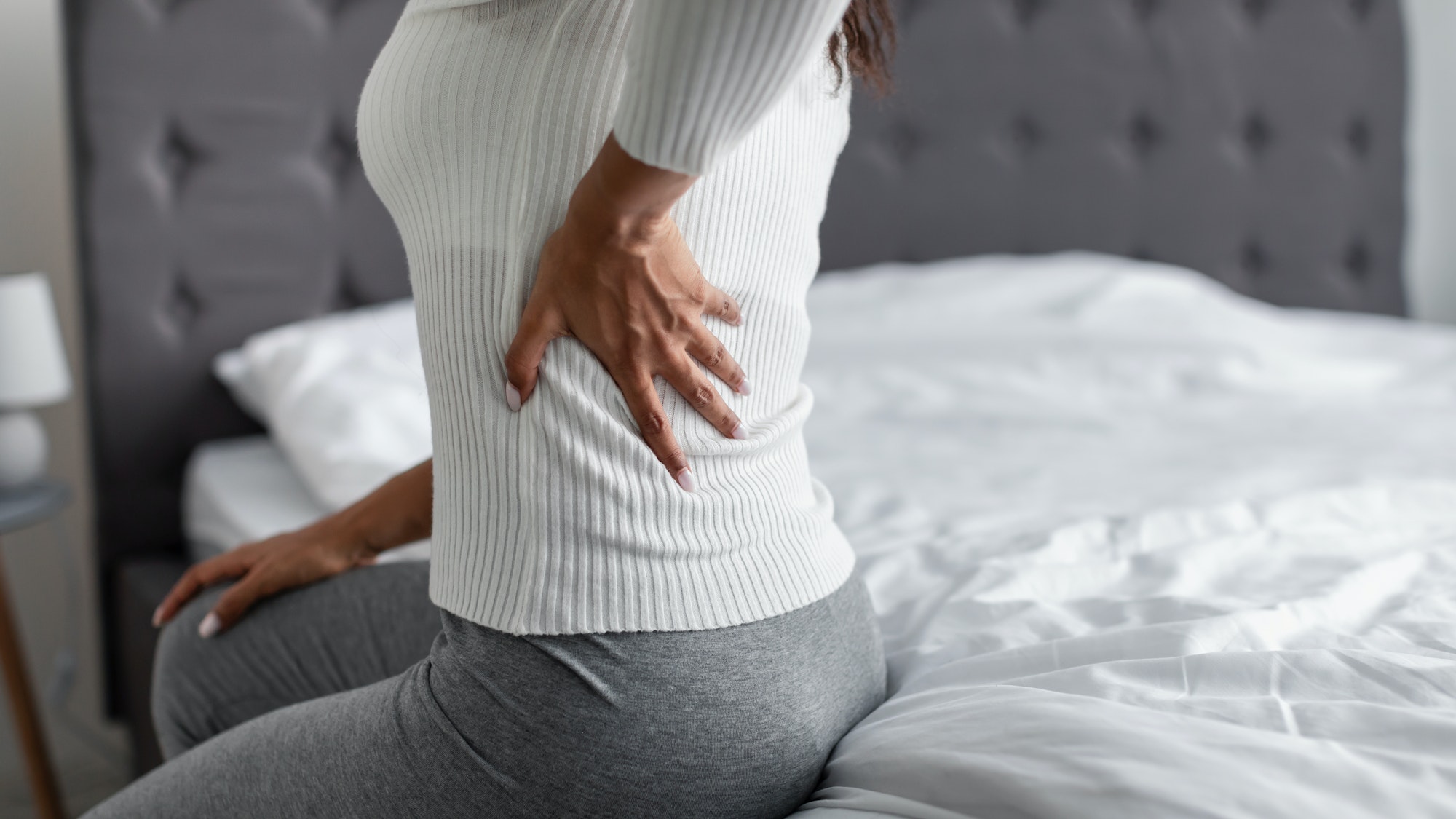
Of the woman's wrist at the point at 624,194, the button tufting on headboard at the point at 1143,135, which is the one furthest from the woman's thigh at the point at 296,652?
the button tufting on headboard at the point at 1143,135

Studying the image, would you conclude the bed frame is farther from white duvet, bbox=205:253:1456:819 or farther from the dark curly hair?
the dark curly hair

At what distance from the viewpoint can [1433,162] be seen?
8.63ft

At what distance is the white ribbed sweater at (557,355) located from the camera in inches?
23.6

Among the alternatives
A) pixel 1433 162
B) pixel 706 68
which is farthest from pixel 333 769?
pixel 1433 162

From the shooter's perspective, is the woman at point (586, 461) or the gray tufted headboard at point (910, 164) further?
the gray tufted headboard at point (910, 164)

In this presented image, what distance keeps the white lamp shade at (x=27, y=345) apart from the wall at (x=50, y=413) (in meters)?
0.15

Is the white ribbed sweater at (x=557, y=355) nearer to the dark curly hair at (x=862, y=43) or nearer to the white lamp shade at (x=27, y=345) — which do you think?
the dark curly hair at (x=862, y=43)

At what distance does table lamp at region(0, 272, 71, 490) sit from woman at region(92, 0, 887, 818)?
103 cm

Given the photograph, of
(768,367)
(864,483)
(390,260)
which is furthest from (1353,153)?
(768,367)

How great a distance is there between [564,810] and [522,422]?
22 centimetres

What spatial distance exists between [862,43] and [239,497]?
1.07 meters

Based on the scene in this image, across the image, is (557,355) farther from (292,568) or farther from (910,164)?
A: (910,164)

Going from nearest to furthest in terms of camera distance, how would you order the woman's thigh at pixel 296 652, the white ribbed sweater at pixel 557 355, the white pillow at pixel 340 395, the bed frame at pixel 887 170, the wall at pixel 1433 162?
the white ribbed sweater at pixel 557 355 → the woman's thigh at pixel 296 652 → the white pillow at pixel 340 395 → the bed frame at pixel 887 170 → the wall at pixel 1433 162

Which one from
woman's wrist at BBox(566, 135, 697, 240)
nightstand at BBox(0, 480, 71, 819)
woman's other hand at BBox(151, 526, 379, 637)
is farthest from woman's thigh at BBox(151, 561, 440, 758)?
nightstand at BBox(0, 480, 71, 819)
